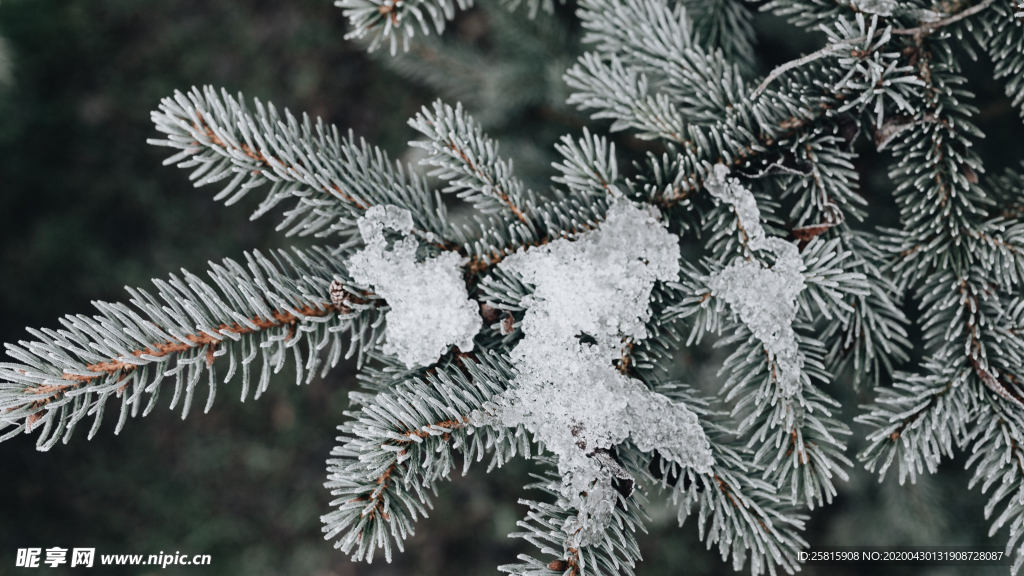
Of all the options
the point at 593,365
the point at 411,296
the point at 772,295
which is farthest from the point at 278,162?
the point at 772,295

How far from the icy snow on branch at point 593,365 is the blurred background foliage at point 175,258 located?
1732 mm

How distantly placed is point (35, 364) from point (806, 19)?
1562 mm

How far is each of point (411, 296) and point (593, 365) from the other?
358 mm

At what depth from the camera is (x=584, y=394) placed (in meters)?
0.98

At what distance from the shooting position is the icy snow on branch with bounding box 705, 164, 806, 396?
3.22 ft

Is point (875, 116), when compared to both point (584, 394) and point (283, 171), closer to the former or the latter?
point (584, 394)

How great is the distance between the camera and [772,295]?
98 cm

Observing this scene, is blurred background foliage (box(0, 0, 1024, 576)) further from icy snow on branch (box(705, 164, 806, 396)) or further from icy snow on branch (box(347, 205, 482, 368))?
icy snow on branch (box(705, 164, 806, 396))

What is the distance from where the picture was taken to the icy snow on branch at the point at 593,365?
95 cm

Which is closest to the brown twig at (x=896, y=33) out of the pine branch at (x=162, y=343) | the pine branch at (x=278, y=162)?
the pine branch at (x=278, y=162)

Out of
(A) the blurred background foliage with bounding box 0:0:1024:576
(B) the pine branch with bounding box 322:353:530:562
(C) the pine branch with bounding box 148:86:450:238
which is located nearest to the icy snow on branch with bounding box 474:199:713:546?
(B) the pine branch with bounding box 322:353:530:562

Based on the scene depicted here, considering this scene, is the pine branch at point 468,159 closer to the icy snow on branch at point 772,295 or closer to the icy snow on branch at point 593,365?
the icy snow on branch at point 593,365

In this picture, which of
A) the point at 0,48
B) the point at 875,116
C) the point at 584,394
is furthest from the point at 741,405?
the point at 0,48

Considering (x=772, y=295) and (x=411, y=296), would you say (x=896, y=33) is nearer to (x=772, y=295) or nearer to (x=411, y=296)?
(x=772, y=295)
